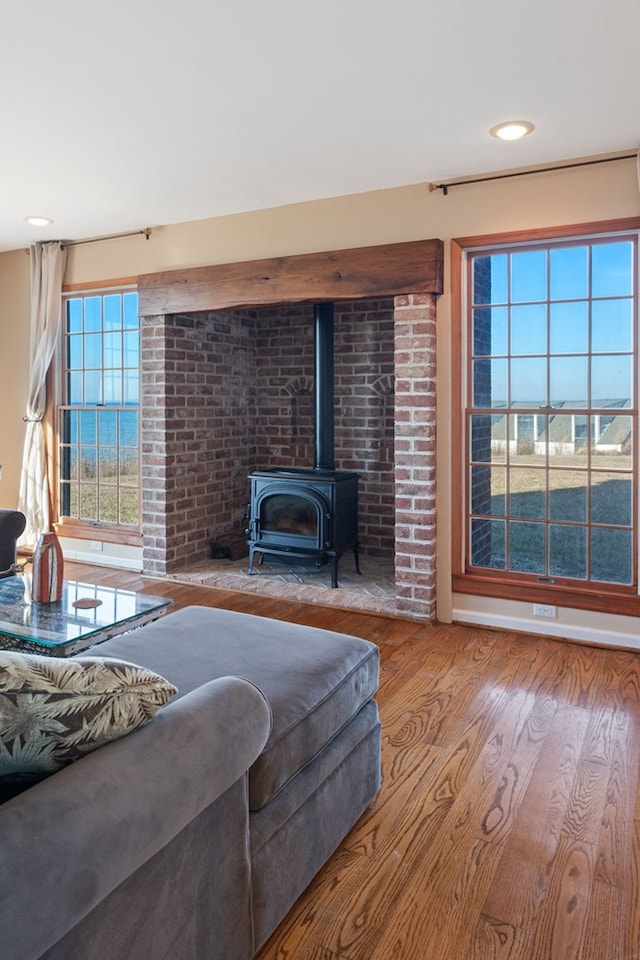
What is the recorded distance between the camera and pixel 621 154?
3400 millimetres

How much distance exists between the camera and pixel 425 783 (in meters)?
2.25

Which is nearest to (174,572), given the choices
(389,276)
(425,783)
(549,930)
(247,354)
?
(247,354)

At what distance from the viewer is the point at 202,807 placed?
124cm

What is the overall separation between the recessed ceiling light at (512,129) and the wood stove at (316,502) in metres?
1.79

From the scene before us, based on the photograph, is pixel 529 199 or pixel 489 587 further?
pixel 489 587

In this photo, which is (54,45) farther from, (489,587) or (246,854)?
(489,587)

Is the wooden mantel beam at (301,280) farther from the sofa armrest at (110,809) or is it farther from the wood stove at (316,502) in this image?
the sofa armrest at (110,809)

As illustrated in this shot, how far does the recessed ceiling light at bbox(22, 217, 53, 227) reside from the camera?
183 inches

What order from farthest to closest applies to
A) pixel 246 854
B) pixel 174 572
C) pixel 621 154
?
1. pixel 174 572
2. pixel 621 154
3. pixel 246 854

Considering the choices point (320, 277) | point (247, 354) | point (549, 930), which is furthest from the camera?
point (247, 354)

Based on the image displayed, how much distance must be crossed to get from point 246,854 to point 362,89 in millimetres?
2762

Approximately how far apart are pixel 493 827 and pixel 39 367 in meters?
4.78

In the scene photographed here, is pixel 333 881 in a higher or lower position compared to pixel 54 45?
lower

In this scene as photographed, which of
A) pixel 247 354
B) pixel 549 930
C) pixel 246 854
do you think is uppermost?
pixel 247 354
